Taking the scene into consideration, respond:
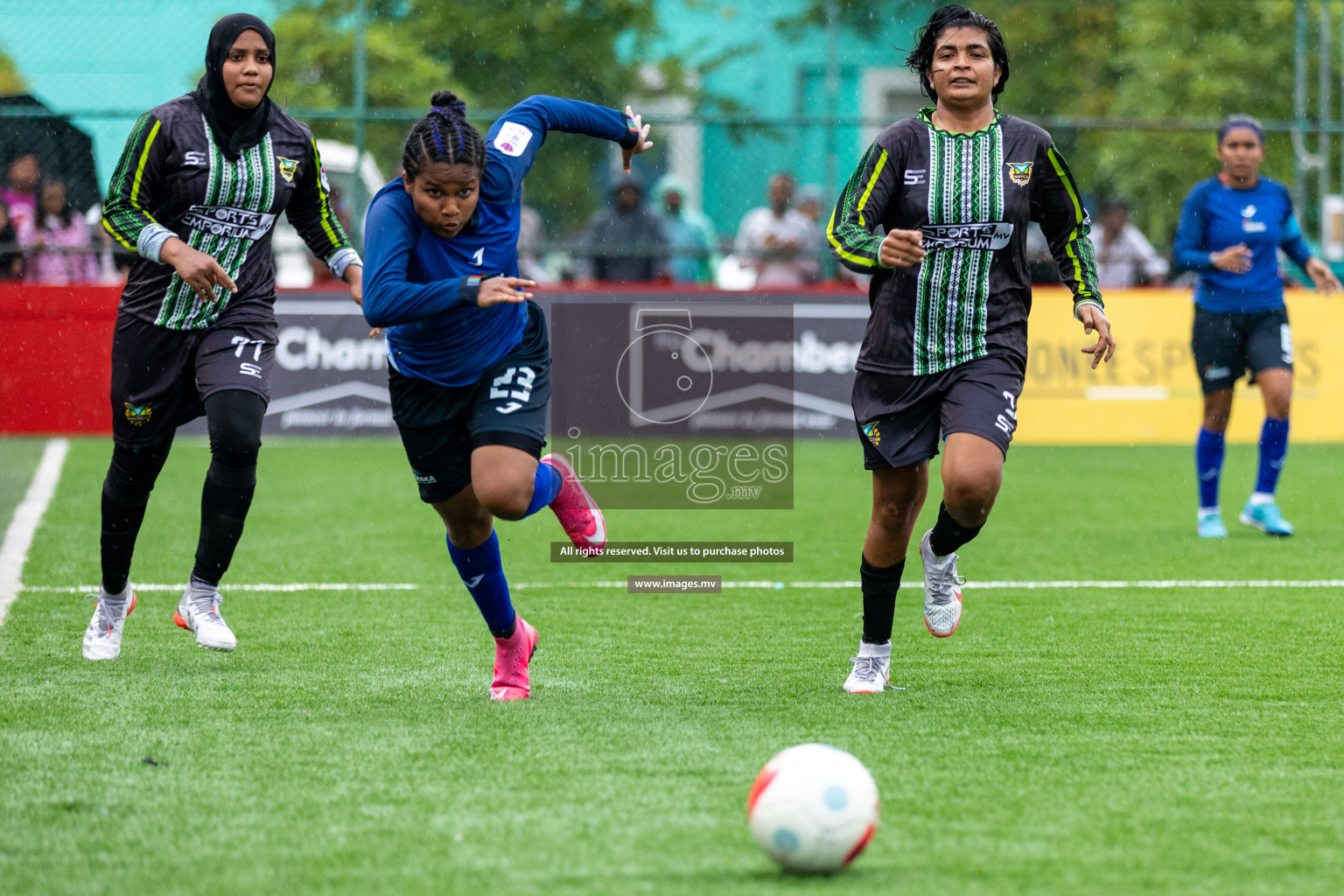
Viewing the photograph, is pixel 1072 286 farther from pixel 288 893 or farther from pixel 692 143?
pixel 692 143

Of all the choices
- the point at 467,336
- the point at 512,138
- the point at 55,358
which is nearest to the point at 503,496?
the point at 467,336

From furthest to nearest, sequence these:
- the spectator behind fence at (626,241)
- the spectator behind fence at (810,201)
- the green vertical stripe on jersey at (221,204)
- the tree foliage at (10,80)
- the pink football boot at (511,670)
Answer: the spectator behind fence at (810,201) < the spectator behind fence at (626,241) < the tree foliage at (10,80) < the green vertical stripe on jersey at (221,204) < the pink football boot at (511,670)

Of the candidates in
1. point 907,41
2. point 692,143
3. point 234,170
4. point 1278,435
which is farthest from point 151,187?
point 907,41

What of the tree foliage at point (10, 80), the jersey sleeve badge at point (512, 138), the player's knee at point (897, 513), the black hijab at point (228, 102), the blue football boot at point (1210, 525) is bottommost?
the blue football boot at point (1210, 525)

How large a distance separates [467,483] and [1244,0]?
17354 millimetres

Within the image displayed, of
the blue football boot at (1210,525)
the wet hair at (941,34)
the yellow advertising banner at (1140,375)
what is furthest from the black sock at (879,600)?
the yellow advertising banner at (1140,375)

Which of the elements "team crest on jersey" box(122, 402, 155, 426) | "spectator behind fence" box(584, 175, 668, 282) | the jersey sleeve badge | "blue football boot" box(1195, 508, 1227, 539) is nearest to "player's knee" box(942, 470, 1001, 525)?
the jersey sleeve badge

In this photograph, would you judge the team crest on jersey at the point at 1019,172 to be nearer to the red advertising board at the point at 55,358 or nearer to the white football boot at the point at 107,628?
the white football boot at the point at 107,628

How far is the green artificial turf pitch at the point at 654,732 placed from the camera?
3428mm

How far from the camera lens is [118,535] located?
586 cm

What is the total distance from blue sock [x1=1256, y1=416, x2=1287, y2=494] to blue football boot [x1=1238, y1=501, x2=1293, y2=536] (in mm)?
102

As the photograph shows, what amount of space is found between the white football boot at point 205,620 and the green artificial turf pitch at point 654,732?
3.6 inches

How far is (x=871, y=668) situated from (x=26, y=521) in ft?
19.8

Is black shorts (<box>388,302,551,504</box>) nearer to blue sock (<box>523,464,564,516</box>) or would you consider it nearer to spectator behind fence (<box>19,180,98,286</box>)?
blue sock (<box>523,464,564,516</box>)
